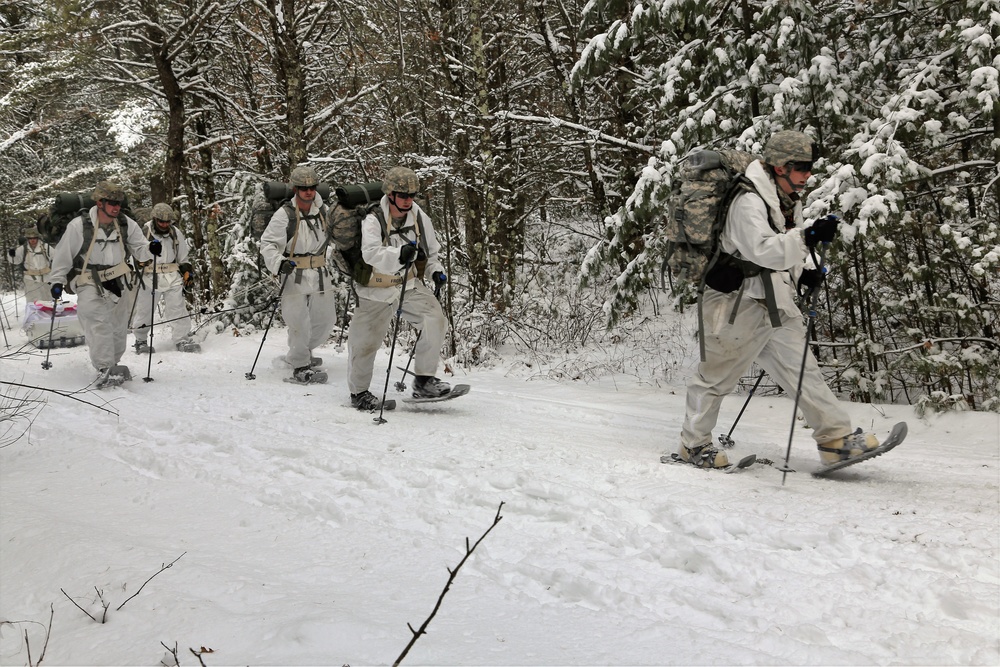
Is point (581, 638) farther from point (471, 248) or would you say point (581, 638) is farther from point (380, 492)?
point (471, 248)

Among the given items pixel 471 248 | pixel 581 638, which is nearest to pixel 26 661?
pixel 581 638

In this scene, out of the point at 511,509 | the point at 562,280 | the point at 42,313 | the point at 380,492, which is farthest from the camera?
the point at 562,280

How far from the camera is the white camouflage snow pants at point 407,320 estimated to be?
718 cm

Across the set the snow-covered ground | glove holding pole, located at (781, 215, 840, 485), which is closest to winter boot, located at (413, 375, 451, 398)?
the snow-covered ground

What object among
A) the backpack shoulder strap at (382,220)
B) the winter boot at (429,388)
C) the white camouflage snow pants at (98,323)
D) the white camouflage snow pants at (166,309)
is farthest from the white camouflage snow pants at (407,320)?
the white camouflage snow pants at (166,309)

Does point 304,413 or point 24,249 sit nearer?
point 304,413

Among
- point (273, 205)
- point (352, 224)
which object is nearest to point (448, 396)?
point (352, 224)

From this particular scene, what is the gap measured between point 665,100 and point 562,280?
7.38m

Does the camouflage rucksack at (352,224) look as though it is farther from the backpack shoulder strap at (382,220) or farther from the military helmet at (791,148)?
the military helmet at (791,148)

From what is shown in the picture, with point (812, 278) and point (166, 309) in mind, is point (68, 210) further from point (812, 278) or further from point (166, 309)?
point (812, 278)

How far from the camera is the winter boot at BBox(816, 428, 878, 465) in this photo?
486 cm

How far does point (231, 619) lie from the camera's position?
8.44 ft

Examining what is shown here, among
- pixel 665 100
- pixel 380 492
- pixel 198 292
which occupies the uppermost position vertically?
pixel 665 100

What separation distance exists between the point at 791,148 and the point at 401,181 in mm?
3440
